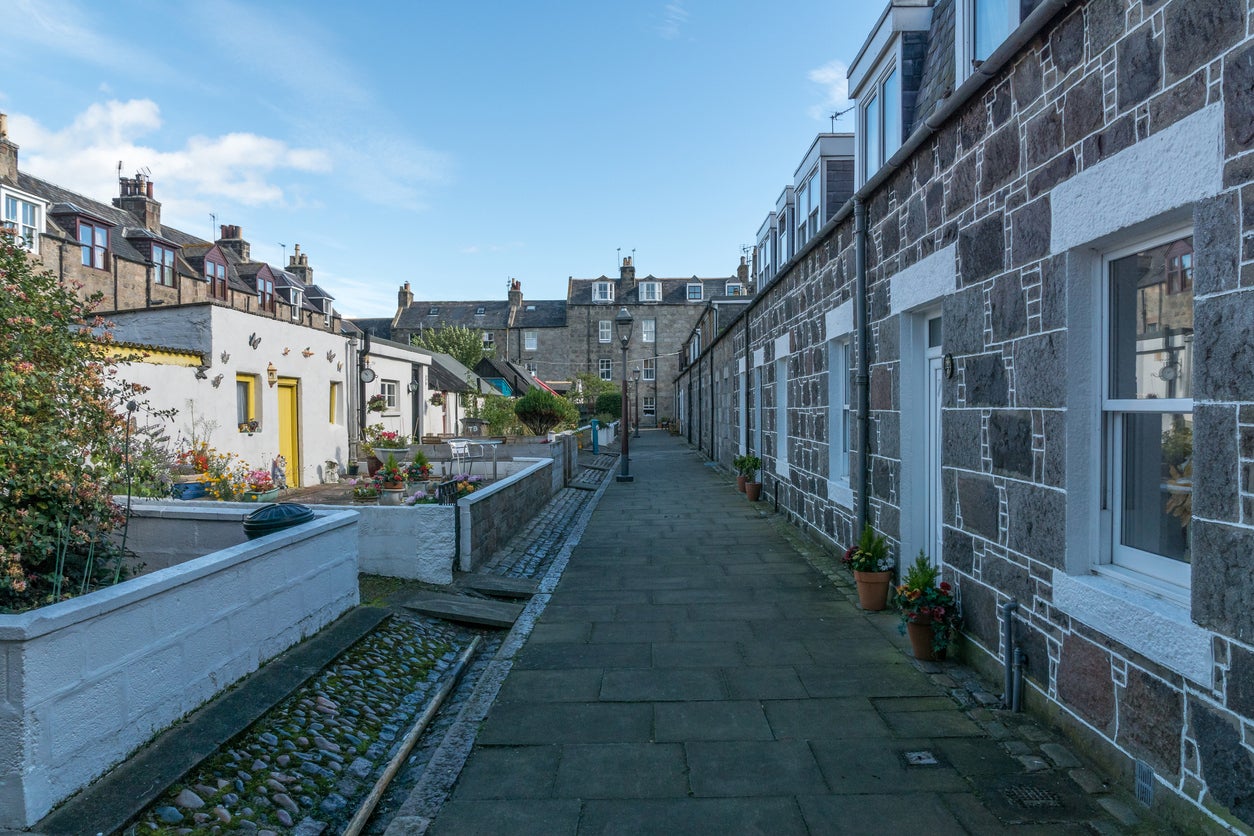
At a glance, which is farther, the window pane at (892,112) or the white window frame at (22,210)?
the white window frame at (22,210)

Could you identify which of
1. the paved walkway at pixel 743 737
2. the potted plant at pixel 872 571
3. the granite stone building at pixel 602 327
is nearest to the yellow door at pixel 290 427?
the paved walkway at pixel 743 737

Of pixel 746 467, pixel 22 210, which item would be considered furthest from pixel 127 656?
pixel 22 210

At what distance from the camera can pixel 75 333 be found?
14.8 feet

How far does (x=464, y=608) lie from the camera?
6684 mm

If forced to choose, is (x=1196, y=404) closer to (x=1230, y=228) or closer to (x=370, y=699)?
(x=1230, y=228)

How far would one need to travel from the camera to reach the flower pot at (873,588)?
6684 mm

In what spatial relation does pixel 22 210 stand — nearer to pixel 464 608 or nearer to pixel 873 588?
pixel 464 608

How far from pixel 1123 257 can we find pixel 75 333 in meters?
5.79

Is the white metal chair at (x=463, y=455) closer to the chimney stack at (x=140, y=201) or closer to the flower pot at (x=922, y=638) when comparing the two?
the flower pot at (x=922, y=638)

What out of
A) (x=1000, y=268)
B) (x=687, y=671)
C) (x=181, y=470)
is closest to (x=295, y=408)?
(x=181, y=470)

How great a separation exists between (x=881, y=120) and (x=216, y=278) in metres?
28.9

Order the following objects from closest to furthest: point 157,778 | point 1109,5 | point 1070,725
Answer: point 157,778 < point 1109,5 < point 1070,725

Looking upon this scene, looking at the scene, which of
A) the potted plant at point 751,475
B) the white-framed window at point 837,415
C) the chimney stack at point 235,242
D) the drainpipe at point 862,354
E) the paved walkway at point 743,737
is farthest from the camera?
the chimney stack at point 235,242

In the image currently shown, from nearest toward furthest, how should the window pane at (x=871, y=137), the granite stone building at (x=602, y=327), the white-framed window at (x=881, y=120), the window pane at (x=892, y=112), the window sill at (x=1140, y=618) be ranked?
the window sill at (x=1140, y=618) → the window pane at (x=892, y=112) → the white-framed window at (x=881, y=120) → the window pane at (x=871, y=137) → the granite stone building at (x=602, y=327)
